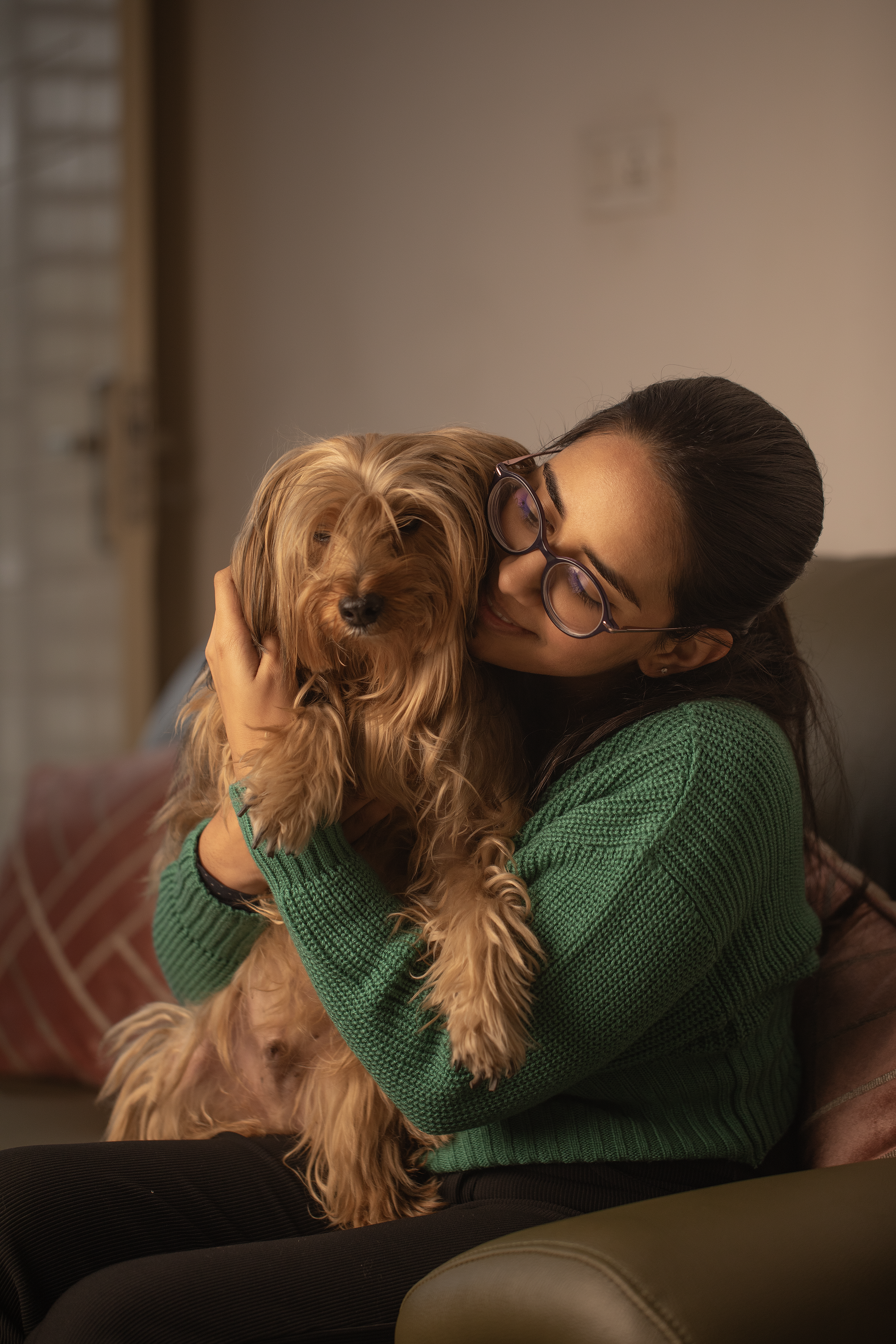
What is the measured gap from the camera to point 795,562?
1173 mm

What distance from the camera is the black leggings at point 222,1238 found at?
1050mm

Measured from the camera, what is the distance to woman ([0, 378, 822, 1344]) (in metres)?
1.10

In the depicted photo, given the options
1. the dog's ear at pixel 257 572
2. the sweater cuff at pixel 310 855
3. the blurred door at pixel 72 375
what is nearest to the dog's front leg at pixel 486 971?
the sweater cuff at pixel 310 855

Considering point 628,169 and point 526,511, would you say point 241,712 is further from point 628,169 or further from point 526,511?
point 628,169

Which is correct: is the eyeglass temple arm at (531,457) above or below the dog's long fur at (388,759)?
above

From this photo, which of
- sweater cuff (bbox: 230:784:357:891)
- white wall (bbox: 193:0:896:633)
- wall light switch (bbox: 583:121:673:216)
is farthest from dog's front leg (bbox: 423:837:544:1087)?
wall light switch (bbox: 583:121:673:216)

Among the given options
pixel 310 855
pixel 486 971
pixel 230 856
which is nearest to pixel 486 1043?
pixel 486 971


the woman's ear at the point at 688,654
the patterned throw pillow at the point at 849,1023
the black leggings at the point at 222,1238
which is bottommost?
the black leggings at the point at 222,1238

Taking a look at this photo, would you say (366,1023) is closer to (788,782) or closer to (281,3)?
(788,782)

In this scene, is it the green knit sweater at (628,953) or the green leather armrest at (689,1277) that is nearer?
the green leather armrest at (689,1277)

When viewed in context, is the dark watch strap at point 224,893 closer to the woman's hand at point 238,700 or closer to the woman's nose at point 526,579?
the woman's hand at point 238,700

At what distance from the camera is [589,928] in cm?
111

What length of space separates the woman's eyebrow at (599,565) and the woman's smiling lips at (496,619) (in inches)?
4.0

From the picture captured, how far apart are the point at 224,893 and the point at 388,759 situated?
0.28 metres
